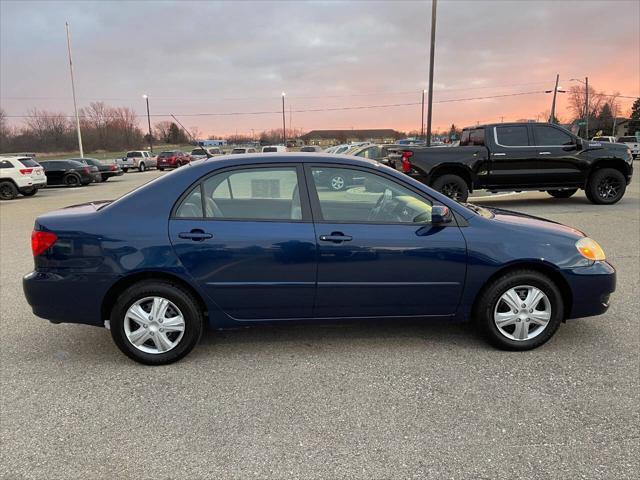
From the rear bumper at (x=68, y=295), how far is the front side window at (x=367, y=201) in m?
1.66

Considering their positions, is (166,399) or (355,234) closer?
(166,399)

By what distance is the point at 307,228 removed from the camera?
11.0 ft

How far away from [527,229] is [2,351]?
4.30m

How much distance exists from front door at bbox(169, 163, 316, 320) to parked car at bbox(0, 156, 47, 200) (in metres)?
17.7

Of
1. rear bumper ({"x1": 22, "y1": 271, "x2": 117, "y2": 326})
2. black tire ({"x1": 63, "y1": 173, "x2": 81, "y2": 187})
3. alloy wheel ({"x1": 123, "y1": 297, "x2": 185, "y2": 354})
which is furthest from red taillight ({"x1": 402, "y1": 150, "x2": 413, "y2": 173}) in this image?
black tire ({"x1": 63, "y1": 173, "x2": 81, "y2": 187})

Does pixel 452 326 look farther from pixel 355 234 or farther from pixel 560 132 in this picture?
pixel 560 132

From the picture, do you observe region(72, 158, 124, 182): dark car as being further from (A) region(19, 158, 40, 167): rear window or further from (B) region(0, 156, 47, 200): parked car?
(B) region(0, 156, 47, 200): parked car

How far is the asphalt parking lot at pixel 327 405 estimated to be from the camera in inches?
94.0

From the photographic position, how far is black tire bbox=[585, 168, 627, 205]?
1091cm

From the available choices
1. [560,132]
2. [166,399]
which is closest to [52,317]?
[166,399]

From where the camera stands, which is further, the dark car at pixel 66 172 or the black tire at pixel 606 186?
the dark car at pixel 66 172

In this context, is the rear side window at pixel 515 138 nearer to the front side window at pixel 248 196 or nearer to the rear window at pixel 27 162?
the front side window at pixel 248 196

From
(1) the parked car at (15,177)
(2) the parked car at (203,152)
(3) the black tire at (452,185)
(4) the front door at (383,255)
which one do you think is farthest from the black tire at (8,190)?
(4) the front door at (383,255)

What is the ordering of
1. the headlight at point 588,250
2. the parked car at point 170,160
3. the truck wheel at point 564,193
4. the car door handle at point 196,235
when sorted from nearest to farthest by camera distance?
the car door handle at point 196,235 < the headlight at point 588,250 < the truck wheel at point 564,193 < the parked car at point 170,160
